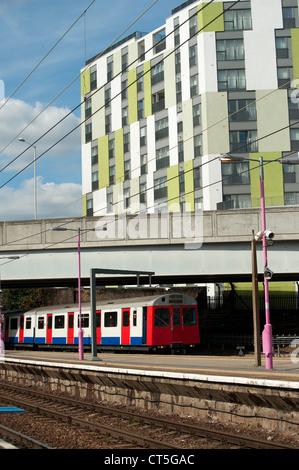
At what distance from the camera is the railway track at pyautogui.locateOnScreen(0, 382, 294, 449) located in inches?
485

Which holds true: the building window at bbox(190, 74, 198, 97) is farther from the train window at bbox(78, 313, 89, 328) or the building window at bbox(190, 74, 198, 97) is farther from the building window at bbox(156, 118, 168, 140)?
the train window at bbox(78, 313, 89, 328)

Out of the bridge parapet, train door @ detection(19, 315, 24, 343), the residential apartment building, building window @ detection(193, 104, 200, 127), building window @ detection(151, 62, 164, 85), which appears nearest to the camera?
the bridge parapet

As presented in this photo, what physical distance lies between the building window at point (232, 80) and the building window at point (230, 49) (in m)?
1.73

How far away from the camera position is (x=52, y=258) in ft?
122

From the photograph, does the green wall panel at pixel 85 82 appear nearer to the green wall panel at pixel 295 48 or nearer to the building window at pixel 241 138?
the building window at pixel 241 138

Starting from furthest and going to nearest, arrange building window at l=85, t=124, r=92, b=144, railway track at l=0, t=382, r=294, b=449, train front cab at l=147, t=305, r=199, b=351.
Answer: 1. building window at l=85, t=124, r=92, b=144
2. train front cab at l=147, t=305, r=199, b=351
3. railway track at l=0, t=382, r=294, b=449

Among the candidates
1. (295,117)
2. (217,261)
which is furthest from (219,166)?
(217,261)

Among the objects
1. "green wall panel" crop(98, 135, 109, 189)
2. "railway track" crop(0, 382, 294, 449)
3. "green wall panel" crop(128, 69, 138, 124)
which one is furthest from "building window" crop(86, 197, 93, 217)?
"railway track" crop(0, 382, 294, 449)

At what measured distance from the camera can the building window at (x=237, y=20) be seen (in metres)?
70.2

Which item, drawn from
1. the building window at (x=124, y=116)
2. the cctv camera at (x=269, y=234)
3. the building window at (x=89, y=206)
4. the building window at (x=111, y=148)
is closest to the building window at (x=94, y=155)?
the building window at (x=111, y=148)

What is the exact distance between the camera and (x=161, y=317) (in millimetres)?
31281

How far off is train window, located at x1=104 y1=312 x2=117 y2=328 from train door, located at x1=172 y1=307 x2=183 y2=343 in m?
3.43

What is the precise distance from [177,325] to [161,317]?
1.39m

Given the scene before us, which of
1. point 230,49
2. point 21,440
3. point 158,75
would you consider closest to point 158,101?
point 158,75
